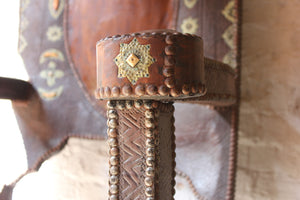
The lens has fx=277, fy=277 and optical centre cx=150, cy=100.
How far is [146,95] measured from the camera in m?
0.37

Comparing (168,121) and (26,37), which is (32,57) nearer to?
(26,37)

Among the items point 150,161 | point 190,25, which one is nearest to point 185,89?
point 150,161

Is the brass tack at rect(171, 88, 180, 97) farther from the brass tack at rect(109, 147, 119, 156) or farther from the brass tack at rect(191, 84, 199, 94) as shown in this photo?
the brass tack at rect(109, 147, 119, 156)

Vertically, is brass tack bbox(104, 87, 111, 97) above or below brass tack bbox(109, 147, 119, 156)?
above

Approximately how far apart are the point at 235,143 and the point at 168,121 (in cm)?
34

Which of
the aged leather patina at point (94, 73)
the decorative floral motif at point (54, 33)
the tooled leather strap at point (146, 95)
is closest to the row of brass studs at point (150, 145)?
the tooled leather strap at point (146, 95)

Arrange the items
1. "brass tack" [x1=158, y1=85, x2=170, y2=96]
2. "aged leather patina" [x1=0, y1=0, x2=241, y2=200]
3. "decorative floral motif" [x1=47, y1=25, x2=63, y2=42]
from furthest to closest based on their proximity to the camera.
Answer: "decorative floral motif" [x1=47, y1=25, x2=63, y2=42] < "aged leather patina" [x1=0, y1=0, x2=241, y2=200] < "brass tack" [x1=158, y1=85, x2=170, y2=96]

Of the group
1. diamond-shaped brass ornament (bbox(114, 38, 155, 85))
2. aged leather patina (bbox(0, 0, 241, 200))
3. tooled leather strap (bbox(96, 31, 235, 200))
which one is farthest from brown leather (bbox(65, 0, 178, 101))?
diamond-shaped brass ornament (bbox(114, 38, 155, 85))

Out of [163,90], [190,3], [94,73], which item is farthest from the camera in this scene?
[94,73]

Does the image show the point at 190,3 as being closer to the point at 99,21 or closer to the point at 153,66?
the point at 99,21

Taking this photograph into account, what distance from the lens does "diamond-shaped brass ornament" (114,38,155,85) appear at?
14.3 inches

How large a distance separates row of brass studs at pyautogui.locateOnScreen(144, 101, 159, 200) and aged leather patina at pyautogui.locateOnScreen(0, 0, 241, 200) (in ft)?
1.21

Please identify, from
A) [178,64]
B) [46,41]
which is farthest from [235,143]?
[46,41]

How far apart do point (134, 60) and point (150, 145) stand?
0.13 meters
